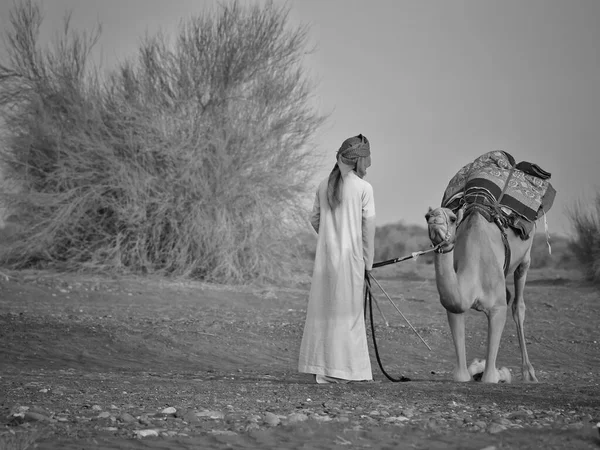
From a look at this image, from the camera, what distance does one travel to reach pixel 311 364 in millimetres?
7609

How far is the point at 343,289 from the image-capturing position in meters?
7.54

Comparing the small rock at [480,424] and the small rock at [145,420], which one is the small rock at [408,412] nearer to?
the small rock at [480,424]

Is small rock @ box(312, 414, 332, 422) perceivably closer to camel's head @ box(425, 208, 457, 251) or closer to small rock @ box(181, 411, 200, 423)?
small rock @ box(181, 411, 200, 423)

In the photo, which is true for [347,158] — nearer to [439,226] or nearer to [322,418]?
[439,226]

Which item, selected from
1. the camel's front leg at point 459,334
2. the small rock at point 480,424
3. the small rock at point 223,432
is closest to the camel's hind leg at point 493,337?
the camel's front leg at point 459,334

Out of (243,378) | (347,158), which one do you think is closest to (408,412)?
(347,158)

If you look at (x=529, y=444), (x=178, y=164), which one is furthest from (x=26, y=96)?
(x=529, y=444)

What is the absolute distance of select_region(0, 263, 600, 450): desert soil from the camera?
488 centimetres

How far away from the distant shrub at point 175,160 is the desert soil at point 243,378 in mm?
1827

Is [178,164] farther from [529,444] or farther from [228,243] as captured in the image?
[529,444]

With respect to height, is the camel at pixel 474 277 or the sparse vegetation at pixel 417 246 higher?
the sparse vegetation at pixel 417 246

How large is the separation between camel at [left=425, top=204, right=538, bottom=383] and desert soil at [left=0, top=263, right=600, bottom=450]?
0.32 meters

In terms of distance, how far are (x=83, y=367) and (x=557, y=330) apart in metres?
7.41

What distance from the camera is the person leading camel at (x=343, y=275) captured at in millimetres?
7523
